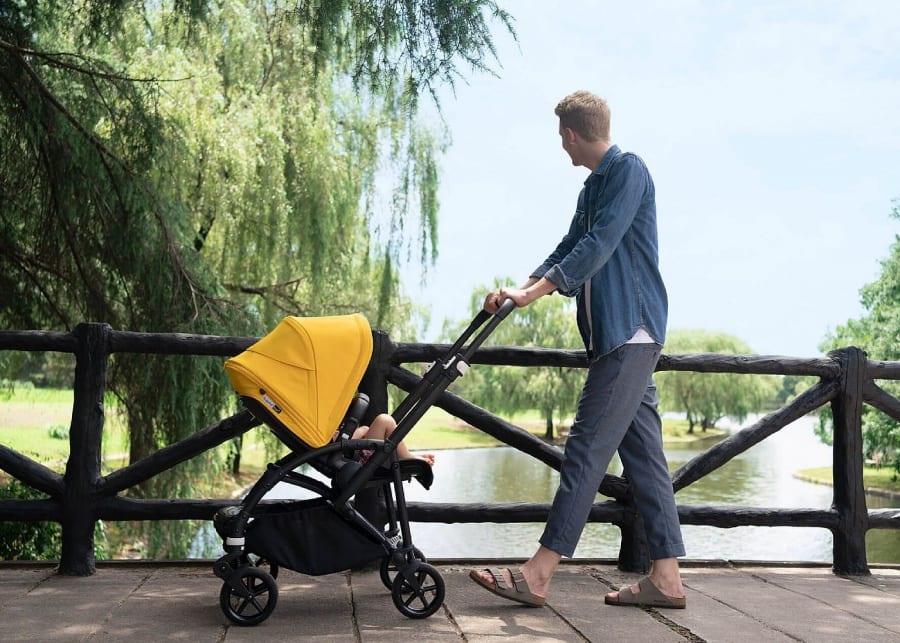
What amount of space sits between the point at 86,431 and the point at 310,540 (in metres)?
1.26

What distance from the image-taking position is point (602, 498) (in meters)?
20.8

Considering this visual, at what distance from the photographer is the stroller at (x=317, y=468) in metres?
2.99

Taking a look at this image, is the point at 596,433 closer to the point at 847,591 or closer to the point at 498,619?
the point at 498,619

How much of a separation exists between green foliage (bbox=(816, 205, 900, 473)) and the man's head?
71.1ft

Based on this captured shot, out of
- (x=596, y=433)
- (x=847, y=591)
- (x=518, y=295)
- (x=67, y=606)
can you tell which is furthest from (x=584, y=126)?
(x=67, y=606)

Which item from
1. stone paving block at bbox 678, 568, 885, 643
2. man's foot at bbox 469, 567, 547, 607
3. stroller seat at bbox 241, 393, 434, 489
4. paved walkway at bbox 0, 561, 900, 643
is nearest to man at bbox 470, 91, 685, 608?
man's foot at bbox 469, 567, 547, 607

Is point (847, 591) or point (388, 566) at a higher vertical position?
point (388, 566)

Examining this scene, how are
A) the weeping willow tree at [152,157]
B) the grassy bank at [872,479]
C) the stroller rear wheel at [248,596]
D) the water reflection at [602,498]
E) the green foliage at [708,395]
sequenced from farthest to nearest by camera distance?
the green foliage at [708,395], the grassy bank at [872,479], the water reflection at [602,498], the weeping willow tree at [152,157], the stroller rear wheel at [248,596]

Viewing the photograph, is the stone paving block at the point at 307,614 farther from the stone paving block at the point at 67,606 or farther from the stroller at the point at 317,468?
the stone paving block at the point at 67,606

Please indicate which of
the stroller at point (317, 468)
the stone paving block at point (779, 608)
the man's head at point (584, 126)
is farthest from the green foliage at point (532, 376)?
the stroller at point (317, 468)

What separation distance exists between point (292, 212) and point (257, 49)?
6.67ft

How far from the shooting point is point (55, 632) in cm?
283

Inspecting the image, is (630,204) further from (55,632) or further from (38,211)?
(38,211)

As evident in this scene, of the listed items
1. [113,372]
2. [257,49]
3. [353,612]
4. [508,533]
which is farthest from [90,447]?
[508,533]
